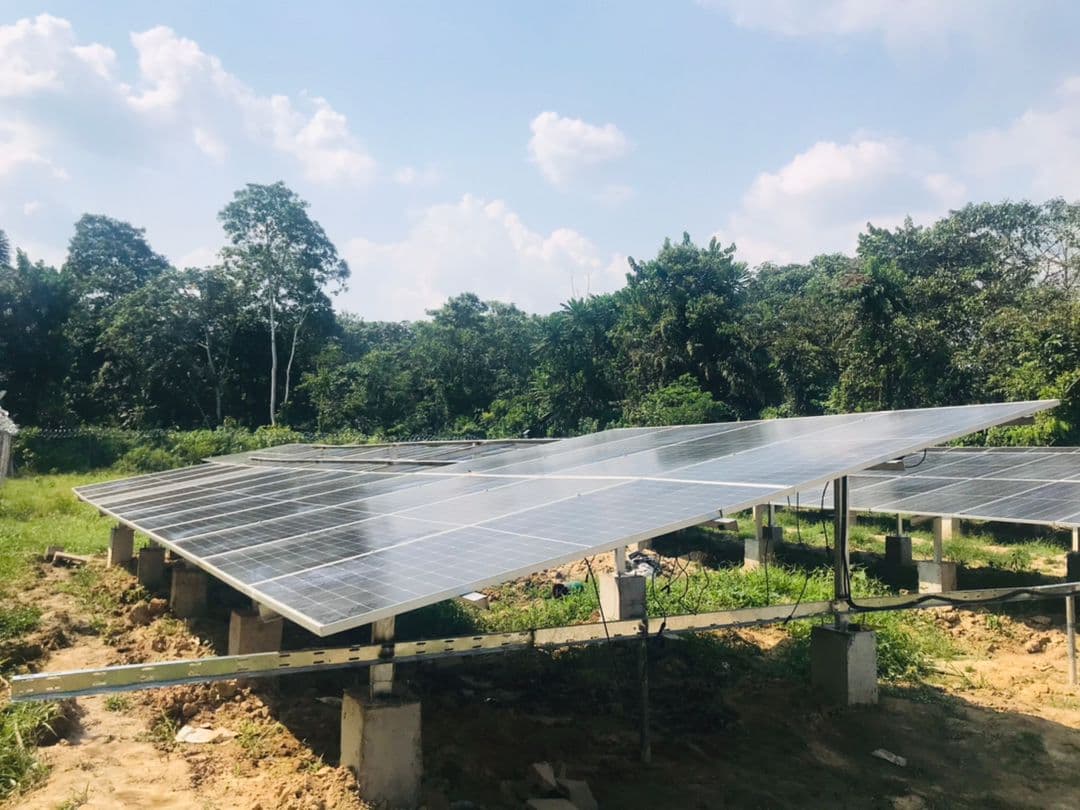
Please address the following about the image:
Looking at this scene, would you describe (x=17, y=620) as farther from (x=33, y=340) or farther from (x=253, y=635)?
(x=33, y=340)

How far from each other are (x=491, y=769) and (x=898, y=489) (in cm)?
1264

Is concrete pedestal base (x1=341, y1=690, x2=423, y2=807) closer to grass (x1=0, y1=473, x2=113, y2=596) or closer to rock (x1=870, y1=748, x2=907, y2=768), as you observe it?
rock (x1=870, y1=748, x2=907, y2=768)

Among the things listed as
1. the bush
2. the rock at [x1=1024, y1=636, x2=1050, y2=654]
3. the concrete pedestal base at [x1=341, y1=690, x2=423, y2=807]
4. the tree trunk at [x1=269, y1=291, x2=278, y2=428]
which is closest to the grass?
the bush

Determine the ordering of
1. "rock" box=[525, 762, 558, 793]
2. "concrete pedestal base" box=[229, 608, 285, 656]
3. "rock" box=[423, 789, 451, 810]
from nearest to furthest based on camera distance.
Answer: "rock" box=[423, 789, 451, 810] → "rock" box=[525, 762, 558, 793] → "concrete pedestal base" box=[229, 608, 285, 656]

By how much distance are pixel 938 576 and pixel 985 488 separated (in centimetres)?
277

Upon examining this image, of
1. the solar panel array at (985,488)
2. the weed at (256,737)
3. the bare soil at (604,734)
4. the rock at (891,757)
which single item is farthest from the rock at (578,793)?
the solar panel array at (985,488)

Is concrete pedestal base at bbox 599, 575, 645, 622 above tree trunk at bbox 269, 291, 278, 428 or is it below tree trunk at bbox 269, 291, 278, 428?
below

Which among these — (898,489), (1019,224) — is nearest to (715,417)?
(898,489)

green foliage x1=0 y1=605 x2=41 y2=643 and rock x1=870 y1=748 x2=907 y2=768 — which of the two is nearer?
rock x1=870 y1=748 x2=907 y2=768

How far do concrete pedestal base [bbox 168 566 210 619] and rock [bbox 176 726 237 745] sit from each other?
13.1 ft

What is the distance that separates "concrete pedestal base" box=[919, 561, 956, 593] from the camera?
12.5 metres

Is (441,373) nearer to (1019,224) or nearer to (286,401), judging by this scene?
(286,401)

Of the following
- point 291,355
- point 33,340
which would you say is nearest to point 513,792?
point 291,355

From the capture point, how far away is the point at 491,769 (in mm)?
6242
